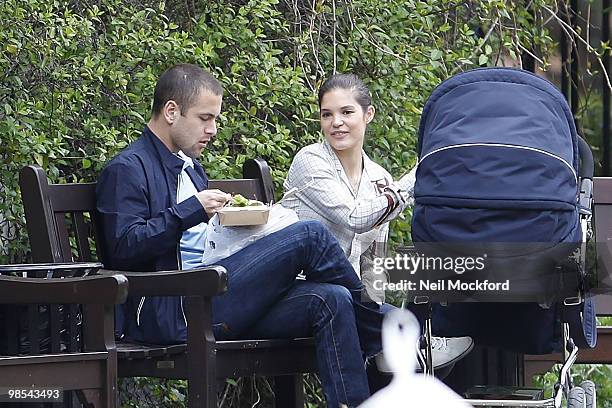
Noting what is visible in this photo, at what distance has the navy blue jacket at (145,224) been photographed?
4.06 metres

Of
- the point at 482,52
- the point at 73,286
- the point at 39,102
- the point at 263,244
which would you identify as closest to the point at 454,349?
the point at 263,244

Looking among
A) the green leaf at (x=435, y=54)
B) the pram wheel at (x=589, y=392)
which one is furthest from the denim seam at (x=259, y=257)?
the green leaf at (x=435, y=54)

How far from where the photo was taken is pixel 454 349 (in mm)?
4324

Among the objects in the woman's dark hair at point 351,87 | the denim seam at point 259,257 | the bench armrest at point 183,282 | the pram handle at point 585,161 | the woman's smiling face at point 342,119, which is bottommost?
the bench armrest at point 183,282

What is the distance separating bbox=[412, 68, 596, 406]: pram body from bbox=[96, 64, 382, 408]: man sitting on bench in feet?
1.09

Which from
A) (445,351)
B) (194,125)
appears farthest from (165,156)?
(445,351)

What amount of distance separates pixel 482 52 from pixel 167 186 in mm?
2349

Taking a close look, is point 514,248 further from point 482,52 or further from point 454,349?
point 482,52

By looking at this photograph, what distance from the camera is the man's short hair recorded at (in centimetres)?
438

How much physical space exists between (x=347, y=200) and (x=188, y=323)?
1006 millimetres

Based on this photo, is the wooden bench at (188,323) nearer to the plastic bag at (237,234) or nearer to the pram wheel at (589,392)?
the plastic bag at (237,234)

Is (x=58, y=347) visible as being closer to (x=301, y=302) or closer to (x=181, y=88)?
(x=301, y=302)

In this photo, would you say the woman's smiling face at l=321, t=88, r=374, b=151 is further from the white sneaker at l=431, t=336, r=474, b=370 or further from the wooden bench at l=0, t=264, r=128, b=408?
the wooden bench at l=0, t=264, r=128, b=408

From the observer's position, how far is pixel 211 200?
4.09 meters
